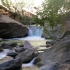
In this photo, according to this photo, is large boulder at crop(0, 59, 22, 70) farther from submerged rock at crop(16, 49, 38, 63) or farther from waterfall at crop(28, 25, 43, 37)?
waterfall at crop(28, 25, 43, 37)

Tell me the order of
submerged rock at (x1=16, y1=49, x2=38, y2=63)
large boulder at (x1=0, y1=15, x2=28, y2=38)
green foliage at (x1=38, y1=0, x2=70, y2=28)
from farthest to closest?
1. large boulder at (x1=0, y1=15, x2=28, y2=38)
2. submerged rock at (x1=16, y1=49, x2=38, y2=63)
3. green foliage at (x1=38, y1=0, x2=70, y2=28)

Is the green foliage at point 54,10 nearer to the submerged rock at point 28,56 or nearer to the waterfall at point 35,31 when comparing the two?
the submerged rock at point 28,56

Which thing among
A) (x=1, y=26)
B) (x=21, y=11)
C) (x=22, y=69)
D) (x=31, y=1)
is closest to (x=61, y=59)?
(x=22, y=69)

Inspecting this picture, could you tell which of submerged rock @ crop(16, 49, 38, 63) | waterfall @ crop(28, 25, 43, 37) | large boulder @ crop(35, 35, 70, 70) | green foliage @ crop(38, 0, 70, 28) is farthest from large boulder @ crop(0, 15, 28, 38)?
green foliage @ crop(38, 0, 70, 28)

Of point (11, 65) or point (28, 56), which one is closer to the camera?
point (11, 65)

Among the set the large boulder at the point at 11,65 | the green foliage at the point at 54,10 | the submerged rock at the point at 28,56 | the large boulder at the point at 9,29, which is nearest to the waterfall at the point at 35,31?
the large boulder at the point at 9,29

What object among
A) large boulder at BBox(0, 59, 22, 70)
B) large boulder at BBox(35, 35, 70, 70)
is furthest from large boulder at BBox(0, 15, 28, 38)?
large boulder at BBox(0, 59, 22, 70)

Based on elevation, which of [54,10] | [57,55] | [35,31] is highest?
[54,10]

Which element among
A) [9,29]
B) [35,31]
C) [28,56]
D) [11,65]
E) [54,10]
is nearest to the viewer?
[54,10]

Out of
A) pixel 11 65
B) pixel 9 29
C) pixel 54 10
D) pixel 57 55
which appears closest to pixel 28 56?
pixel 11 65

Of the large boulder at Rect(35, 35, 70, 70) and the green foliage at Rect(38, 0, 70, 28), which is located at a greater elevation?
the green foliage at Rect(38, 0, 70, 28)

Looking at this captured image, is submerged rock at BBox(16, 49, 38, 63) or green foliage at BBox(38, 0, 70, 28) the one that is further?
submerged rock at BBox(16, 49, 38, 63)

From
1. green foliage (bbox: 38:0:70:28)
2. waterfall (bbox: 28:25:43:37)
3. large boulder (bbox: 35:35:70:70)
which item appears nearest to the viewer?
green foliage (bbox: 38:0:70:28)

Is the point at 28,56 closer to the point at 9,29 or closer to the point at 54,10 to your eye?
the point at 54,10
